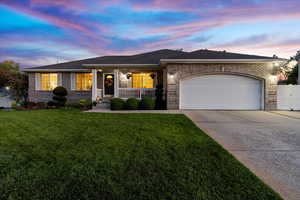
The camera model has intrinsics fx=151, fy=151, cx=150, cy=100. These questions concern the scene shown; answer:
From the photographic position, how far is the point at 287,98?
384 inches

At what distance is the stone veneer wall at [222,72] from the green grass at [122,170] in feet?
20.1

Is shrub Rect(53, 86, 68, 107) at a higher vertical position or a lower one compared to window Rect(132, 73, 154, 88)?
lower

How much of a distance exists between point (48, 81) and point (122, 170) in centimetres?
1376

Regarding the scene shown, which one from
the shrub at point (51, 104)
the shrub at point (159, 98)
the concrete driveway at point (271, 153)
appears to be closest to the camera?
the concrete driveway at point (271, 153)

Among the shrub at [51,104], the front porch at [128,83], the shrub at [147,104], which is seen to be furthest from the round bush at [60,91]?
the shrub at [147,104]

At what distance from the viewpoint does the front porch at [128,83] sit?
11.2m

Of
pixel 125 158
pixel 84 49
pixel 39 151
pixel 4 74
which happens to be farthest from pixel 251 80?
pixel 4 74

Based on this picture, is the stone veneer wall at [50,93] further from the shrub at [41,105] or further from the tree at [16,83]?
the tree at [16,83]

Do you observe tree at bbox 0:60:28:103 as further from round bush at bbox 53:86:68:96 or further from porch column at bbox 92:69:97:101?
porch column at bbox 92:69:97:101

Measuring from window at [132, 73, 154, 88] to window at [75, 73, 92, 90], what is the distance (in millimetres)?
3727

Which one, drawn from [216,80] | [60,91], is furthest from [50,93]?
[216,80]

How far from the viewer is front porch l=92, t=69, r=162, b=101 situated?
11.2 meters

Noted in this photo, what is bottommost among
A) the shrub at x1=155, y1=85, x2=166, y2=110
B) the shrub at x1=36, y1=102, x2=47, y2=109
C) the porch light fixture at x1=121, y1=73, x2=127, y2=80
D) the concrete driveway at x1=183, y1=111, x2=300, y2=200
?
the concrete driveway at x1=183, y1=111, x2=300, y2=200

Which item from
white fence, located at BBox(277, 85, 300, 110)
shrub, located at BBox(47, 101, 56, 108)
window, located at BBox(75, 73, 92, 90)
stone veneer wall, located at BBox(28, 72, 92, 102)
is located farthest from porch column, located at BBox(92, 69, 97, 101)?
white fence, located at BBox(277, 85, 300, 110)
